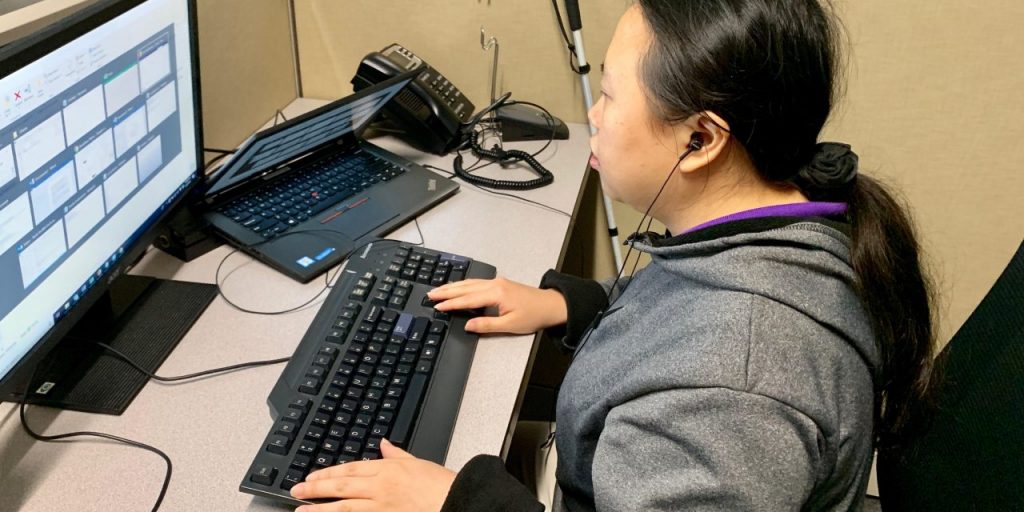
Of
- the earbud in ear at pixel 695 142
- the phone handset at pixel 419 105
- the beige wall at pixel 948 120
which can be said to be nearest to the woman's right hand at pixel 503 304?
the earbud in ear at pixel 695 142

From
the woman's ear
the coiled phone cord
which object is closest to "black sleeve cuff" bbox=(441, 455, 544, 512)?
the woman's ear

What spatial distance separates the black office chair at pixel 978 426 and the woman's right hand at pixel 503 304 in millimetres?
432

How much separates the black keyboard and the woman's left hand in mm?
23

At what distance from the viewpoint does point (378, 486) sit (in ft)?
2.35

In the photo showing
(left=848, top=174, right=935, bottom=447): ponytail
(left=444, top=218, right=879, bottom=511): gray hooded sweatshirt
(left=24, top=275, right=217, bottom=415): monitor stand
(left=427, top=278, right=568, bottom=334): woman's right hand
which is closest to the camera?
(left=444, top=218, right=879, bottom=511): gray hooded sweatshirt

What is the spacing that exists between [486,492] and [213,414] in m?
0.32

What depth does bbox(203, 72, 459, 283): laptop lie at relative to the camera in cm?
109

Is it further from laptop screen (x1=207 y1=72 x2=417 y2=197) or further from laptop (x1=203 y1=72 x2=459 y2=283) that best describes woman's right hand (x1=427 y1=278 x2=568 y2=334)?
laptop screen (x1=207 y1=72 x2=417 y2=197)

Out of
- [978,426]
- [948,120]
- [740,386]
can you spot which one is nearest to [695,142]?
[740,386]

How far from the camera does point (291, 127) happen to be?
3.55 feet

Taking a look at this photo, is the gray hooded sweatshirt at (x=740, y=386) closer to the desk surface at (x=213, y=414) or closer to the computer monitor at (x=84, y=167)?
the desk surface at (x=213, y=414)

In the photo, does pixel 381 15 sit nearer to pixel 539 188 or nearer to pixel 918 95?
pixel 539 188

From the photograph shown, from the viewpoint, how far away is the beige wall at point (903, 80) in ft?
4.42

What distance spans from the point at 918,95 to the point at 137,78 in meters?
1.31
